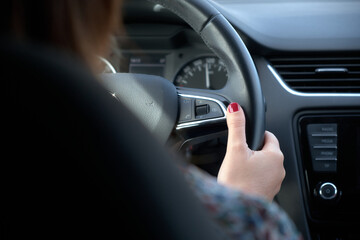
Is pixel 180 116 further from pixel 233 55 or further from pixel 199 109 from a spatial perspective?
pixel 233 55

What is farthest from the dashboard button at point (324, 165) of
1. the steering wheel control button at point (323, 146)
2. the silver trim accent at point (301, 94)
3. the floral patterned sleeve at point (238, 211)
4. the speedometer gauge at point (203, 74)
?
the floral patterned sleeve at point (238, 211)

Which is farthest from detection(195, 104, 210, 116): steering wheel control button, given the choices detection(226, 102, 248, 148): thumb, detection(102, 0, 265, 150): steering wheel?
detection(226, 102, 248, 148): thumb

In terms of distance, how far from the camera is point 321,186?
5.83ft

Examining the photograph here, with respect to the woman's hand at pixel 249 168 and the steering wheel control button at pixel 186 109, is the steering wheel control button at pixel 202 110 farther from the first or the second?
the woman's hand at pixel 249 168

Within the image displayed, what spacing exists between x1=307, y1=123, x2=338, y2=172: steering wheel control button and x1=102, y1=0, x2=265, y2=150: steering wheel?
21.7 inches

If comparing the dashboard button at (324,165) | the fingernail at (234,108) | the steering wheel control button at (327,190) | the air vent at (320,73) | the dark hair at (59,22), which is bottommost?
the steering wheel control button at (327,190)

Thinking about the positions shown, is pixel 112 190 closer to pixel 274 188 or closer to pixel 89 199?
pixel 89 199

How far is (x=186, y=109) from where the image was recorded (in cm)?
134

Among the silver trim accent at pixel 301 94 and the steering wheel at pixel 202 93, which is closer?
the steering wheel at pixel 202 93

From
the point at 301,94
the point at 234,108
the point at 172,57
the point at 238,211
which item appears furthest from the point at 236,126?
the point at 172,57

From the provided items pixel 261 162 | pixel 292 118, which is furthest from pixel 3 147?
pixel 292 118

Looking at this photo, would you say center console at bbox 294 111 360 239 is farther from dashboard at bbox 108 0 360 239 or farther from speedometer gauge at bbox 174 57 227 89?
speedometer gauge at bbox 174 57 227 89

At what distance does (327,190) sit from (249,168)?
92 centimetres

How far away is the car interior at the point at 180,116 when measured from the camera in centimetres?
45
